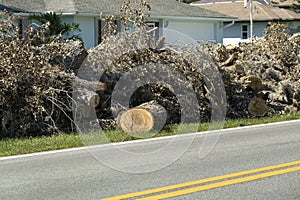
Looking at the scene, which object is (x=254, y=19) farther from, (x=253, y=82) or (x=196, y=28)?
(x=253, y=82)

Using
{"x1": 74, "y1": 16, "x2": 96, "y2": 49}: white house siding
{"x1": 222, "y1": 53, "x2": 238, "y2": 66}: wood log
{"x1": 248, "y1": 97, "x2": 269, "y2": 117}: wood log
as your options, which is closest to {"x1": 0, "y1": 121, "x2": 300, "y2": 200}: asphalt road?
{"x1": 248, "y1": 97, "x2": 269, "y2": 117}: wood log

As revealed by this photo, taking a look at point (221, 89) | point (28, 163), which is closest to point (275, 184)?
point (28, 163)

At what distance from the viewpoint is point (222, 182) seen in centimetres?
738

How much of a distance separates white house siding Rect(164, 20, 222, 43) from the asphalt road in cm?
2014

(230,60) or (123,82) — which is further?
(230,60)

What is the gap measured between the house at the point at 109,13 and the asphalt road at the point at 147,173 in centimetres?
1228

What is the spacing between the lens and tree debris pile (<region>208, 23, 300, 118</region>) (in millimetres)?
14602

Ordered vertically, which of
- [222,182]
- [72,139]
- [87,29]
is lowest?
[72,139]

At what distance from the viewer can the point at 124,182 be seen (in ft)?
24.6

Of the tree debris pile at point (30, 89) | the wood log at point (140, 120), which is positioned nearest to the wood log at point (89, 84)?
the tree debris pile at point (30, 89)

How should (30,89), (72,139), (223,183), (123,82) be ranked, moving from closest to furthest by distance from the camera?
(223,183)
(72,139)
(30,89)
(123,82)

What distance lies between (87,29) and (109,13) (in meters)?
1.29

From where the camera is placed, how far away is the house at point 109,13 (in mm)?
25319

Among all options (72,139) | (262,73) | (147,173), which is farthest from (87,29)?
(147,173)
